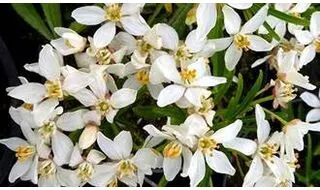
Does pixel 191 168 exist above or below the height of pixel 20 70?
above

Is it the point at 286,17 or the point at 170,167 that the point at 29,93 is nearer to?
the point at 170,167

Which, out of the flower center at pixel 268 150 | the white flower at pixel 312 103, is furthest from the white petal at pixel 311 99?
the flower center at pixel 268 150

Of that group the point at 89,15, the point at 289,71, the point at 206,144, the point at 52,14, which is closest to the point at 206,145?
the point at 206,144

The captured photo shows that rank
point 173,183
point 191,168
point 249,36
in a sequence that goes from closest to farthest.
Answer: point 191,168 < point 249,36 < point 173,183

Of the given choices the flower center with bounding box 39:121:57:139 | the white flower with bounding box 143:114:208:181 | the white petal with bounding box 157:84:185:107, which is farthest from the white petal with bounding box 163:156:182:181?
the flower center with bounding box 39:121:57:139

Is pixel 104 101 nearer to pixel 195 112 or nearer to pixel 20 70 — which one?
pixel 195 112

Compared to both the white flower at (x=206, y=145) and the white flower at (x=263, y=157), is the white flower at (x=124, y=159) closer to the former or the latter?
the white flower at (x=206, y=145)

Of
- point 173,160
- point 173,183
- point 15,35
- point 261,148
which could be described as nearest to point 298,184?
point 173,183
